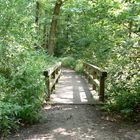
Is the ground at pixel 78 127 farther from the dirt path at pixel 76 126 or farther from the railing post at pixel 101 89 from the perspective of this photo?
Result: the railing post at pixel 101 89

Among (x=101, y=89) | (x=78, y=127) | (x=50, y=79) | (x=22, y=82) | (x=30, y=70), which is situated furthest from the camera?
(x=50, y=79)

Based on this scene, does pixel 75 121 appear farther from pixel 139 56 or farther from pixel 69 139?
pixel 139 56

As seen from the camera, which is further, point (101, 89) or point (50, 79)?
point (50, 79)

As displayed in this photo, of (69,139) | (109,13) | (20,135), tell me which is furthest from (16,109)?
(109,13)

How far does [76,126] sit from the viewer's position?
677 centimetres

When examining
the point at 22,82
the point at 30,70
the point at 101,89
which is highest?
the point at 30,70

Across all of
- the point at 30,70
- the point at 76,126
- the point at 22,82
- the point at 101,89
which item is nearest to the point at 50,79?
the point at 101,89

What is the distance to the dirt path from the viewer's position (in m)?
6.09

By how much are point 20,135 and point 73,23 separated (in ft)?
A: 94.1

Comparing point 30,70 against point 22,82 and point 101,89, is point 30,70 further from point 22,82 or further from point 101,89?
point 101,89

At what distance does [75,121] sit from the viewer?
23.6ft

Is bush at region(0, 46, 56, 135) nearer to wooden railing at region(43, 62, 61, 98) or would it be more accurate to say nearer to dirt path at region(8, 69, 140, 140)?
dirt path at region(8, 69, 140, 140)

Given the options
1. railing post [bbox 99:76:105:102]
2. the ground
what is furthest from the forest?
the ground

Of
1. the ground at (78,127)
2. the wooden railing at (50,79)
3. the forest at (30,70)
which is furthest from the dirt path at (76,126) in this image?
the wooden railing at (50,79)
